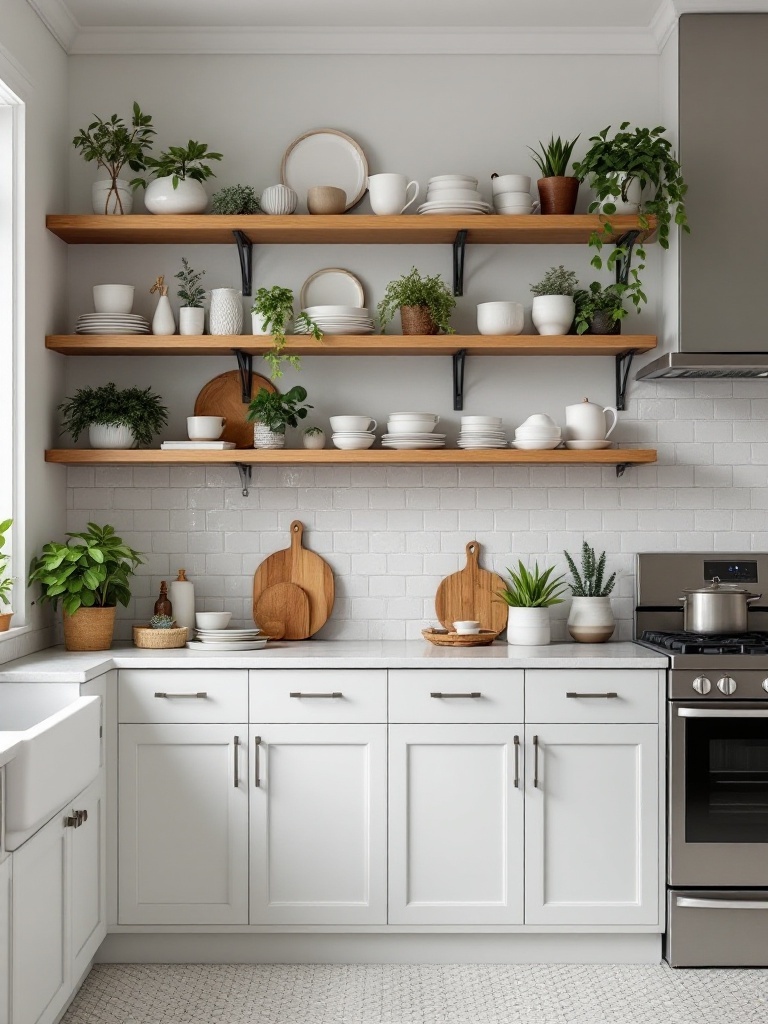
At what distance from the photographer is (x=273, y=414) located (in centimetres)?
352

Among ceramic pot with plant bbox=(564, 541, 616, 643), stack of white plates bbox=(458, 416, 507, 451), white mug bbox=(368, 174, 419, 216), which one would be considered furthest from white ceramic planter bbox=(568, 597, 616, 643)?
white mug bbox=(368, 174, 419, 216)

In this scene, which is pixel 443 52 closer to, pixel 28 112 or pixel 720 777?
pixel 28 112

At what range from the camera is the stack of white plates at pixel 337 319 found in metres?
3.50

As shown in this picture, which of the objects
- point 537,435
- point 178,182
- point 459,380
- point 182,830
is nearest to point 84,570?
point 182,830

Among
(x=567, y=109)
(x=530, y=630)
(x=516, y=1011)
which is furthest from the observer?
(x=567, y=109)

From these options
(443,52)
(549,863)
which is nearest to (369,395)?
(443,52)

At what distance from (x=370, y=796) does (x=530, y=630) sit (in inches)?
31.4

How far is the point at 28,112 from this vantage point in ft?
10.8

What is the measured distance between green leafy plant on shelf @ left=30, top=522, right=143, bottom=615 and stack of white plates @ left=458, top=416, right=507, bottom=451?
121 cm

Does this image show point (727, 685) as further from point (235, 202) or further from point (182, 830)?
point (235, 202)

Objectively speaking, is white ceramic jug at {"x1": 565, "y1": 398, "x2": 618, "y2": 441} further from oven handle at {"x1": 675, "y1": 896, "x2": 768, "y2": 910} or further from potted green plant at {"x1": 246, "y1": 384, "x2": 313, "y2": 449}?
oven handle at {"x1": 675, "y1": 896, "x2": 768, "y2": 910}

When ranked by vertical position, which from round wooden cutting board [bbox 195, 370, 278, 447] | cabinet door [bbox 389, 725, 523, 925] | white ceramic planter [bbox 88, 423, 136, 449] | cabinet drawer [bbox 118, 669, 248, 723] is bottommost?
cabinet door [bbox 389, 725, 523, 925]

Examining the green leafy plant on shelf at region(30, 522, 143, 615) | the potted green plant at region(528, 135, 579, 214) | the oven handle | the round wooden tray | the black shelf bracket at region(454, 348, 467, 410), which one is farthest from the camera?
the black shelf bracket at region(454, 348, 467, 410)

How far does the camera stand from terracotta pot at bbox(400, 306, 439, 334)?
139 inches
